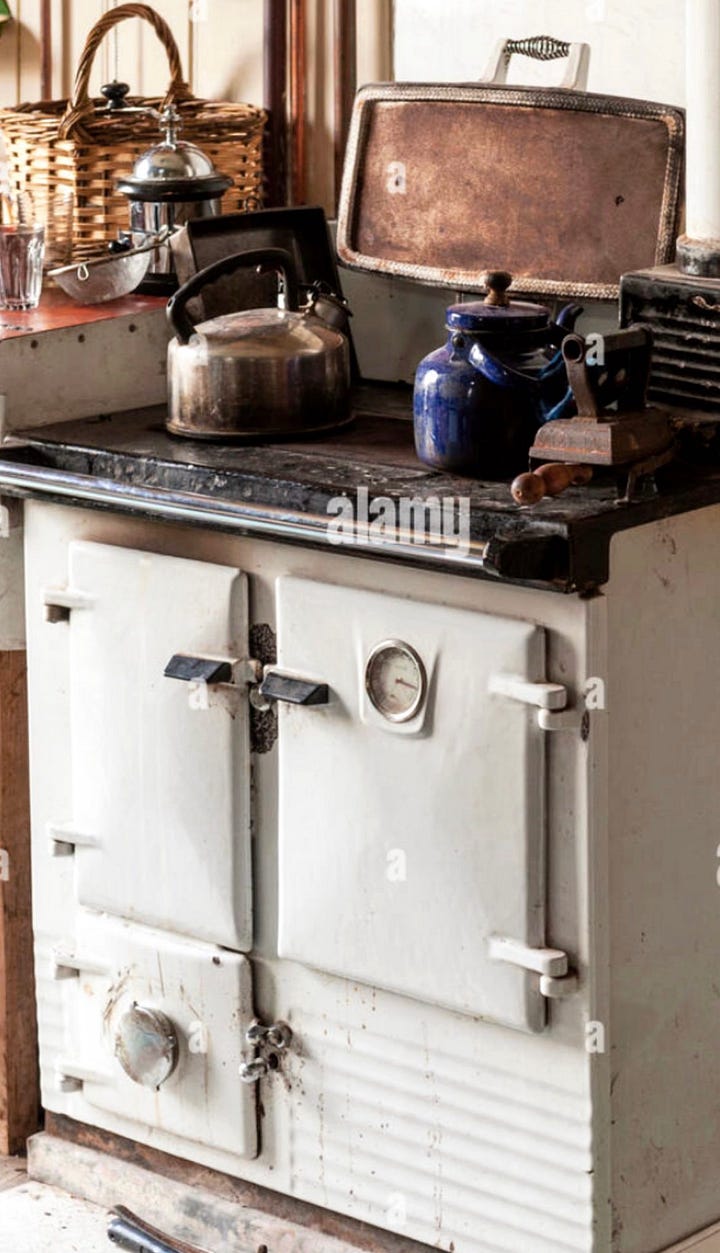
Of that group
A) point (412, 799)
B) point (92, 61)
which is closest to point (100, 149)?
point (92, 61)

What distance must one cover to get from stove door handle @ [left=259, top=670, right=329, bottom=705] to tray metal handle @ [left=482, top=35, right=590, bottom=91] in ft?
3.13

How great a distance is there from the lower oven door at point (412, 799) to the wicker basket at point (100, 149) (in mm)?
1047

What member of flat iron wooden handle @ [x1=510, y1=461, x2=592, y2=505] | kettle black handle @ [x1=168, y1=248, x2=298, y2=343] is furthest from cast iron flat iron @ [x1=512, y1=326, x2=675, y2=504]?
kettle black handle @ [x1=168, y1=248, x2=298, y2=343]

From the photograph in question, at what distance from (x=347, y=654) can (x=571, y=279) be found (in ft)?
2.31

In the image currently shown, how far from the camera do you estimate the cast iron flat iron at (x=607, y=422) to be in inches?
94.7

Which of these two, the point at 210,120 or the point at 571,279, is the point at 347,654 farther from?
the point at 210,120

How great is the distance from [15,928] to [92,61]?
1.39 metres

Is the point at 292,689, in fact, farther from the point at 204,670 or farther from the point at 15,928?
the point at 15,928

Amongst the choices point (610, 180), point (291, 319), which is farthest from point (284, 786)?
point (610, 180)

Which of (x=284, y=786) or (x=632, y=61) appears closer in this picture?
(x=284, y=786)

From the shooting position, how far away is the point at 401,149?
3.13 meters

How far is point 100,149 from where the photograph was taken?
3375 mm

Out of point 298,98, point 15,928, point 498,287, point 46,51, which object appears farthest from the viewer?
point 46,51

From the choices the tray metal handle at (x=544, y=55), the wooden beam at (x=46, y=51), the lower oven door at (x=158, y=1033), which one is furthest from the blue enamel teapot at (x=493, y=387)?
the wooden beam at (x=46, y=51)
